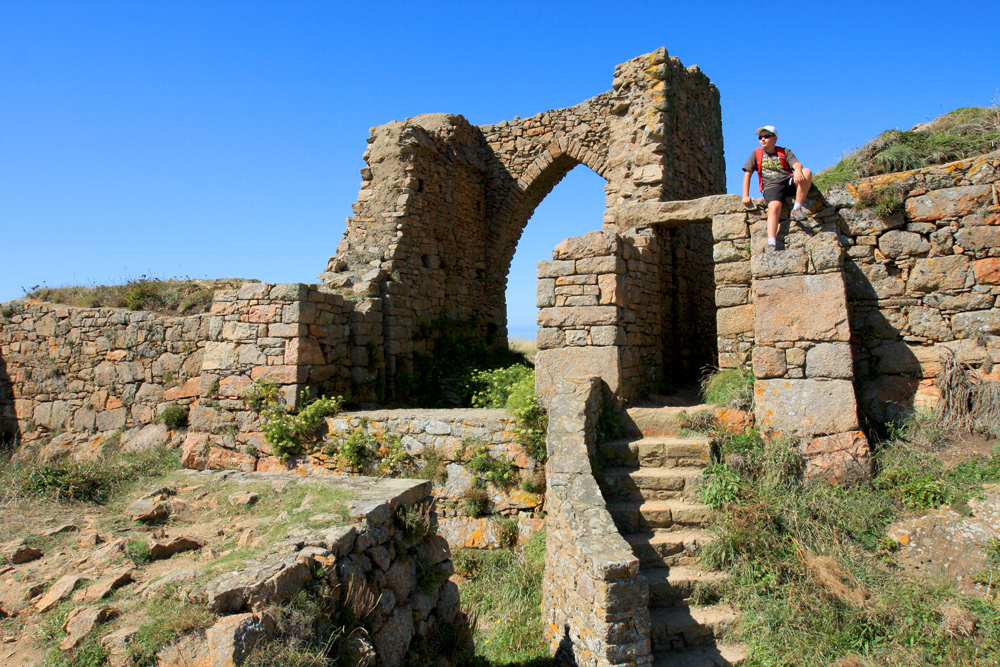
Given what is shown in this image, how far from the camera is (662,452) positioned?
248 inches

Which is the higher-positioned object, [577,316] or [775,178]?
[775,178]

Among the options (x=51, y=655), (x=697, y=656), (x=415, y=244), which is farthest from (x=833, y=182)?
(x=51, y=655)

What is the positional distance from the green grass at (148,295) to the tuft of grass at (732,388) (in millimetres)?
7813

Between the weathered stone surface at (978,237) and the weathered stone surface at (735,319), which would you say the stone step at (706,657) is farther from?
the weathered stone surface at (978,237)

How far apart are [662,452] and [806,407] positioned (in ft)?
4.74

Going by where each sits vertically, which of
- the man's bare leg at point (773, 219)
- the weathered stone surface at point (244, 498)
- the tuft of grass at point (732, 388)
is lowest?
the weathered stone surface at point (244, 498)

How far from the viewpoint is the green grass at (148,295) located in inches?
416

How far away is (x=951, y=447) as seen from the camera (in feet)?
19.7

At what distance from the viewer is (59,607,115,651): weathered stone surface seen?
9.45 ft

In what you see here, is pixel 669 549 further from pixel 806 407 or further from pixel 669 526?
pixel 806 407

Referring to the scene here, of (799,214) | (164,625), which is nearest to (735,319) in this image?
(799,214)

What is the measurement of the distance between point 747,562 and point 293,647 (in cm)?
382

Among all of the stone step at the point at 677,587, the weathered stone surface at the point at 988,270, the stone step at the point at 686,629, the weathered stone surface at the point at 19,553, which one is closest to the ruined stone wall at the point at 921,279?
the weathered stone surface at the point at 988,270

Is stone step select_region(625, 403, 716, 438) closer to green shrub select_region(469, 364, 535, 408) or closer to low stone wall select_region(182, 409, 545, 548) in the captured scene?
low stone wall select_region(182, 409, 545, 548)
